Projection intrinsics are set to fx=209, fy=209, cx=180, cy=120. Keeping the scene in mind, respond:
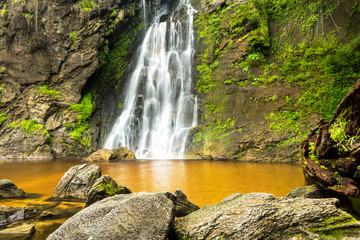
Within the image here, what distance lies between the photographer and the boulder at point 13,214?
3370 millimetres

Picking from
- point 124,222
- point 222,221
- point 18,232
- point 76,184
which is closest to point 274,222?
point 222,221

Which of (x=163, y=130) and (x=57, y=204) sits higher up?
(x=163, y=130)

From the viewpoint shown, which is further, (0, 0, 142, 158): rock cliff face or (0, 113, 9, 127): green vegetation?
(0, 0, 142, 158): rock cliff face

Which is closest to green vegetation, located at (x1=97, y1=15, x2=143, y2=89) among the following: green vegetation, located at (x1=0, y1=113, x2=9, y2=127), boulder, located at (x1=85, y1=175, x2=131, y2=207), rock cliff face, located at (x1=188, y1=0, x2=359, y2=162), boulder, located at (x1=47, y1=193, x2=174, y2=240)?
rock cliff face, located at (x1=188, y1=0, x2=359, y2=162)

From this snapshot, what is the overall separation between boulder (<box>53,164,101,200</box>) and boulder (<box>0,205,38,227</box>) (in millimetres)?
1210

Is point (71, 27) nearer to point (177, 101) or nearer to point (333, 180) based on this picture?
point (177, 101)

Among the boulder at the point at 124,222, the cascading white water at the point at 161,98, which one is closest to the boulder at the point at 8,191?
the boulder at the point at 124,222

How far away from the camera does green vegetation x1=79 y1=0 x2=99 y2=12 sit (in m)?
16.9

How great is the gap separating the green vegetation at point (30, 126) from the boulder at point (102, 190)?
45.1ft

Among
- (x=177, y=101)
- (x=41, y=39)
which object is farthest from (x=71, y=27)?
(x=177, y=101)

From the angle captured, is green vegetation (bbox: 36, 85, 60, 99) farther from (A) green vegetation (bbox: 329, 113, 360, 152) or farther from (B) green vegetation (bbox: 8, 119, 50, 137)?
(A) green vegetation (bbox: 329, 113, 360, 152)

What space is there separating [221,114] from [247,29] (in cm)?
673

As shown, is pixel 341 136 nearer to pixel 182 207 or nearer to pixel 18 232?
pixel 182 207

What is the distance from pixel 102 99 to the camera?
1820 cm
